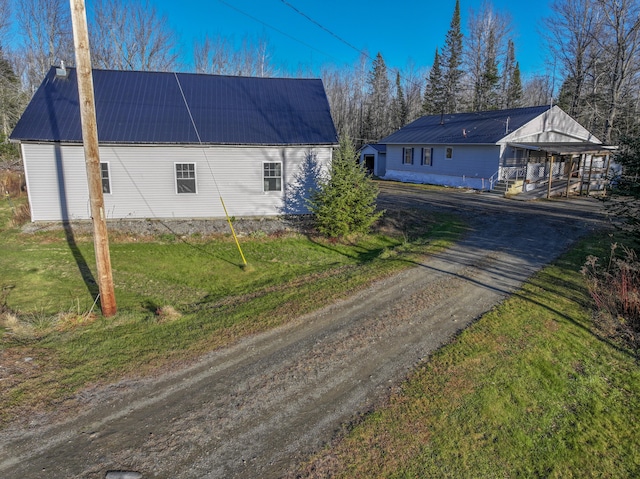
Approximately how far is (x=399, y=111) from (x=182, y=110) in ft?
142

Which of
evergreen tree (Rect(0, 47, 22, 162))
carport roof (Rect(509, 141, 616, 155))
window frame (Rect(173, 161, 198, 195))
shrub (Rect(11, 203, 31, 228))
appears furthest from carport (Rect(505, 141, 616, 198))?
evergreen tree (Rect(0, 47, 22, 162))

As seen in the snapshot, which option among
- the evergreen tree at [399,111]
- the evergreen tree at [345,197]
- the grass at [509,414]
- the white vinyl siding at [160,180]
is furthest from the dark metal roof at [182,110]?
the evergreen tree at [399,111]

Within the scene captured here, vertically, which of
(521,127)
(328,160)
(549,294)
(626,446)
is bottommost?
(626,446)

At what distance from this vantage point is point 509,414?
16.2ft

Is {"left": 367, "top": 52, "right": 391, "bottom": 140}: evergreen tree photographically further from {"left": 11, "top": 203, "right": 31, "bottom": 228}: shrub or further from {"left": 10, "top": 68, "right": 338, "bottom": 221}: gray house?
{"left": 11, "top": 203, "right": 31, "bottom": 228}: shrub

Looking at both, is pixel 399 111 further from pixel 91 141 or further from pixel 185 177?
pixel 91 141

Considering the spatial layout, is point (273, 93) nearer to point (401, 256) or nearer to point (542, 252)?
point (401, 256)

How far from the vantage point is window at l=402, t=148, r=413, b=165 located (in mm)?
32263

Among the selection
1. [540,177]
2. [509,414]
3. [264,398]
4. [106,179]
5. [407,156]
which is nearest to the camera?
[509,414]

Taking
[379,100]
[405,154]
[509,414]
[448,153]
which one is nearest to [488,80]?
[379,100]

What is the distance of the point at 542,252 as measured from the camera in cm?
1169

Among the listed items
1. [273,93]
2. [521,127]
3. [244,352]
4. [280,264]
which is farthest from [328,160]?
[521,127]

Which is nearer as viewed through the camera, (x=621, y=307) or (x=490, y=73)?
(x=621, y=307)

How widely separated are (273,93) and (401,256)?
10.9 metres
